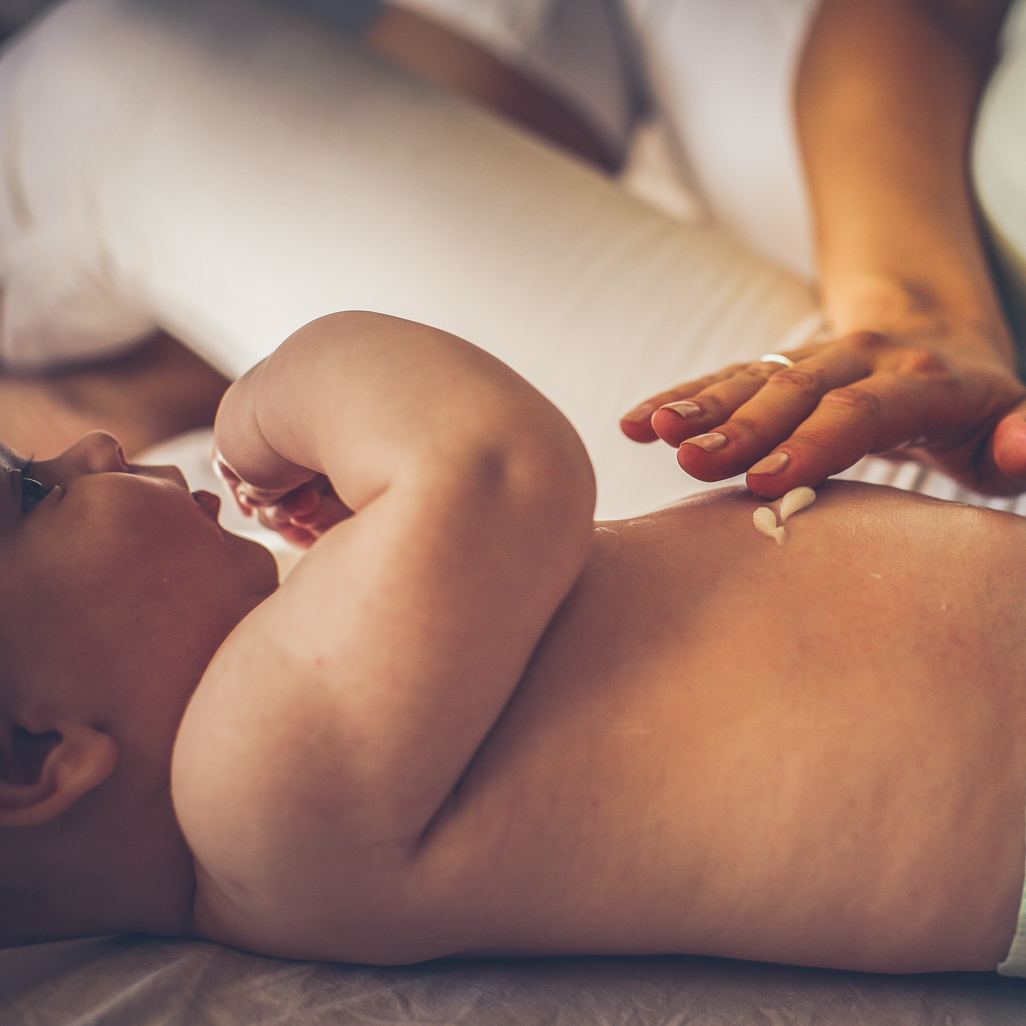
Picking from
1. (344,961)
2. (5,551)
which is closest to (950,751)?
(344,961)

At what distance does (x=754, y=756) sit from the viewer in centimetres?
43

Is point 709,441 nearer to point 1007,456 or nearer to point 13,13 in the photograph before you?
point 1007,456

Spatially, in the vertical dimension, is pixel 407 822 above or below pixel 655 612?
below

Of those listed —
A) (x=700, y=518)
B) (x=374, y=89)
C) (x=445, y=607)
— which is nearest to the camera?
(x=445, y=607)

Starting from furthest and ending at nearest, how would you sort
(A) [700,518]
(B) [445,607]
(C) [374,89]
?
(C) [374,89]
(A) [700,518]
(B) [445,607]

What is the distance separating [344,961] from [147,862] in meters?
0.12

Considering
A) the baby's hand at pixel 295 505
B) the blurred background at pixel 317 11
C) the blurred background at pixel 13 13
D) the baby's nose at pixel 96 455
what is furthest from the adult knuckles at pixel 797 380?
the blurred background at pixel 13 13

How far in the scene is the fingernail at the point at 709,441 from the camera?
47 cm

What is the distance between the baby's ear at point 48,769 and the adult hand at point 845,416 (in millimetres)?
337

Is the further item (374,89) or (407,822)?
(374,89)

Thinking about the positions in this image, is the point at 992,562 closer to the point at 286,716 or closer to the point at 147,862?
the point at 286,716

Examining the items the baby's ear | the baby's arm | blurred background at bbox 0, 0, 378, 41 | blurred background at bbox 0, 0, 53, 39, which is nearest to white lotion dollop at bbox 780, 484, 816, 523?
the baby's arm

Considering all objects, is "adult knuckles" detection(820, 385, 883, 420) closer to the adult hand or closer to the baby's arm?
the adult hand

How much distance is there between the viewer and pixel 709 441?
0.47 meters
